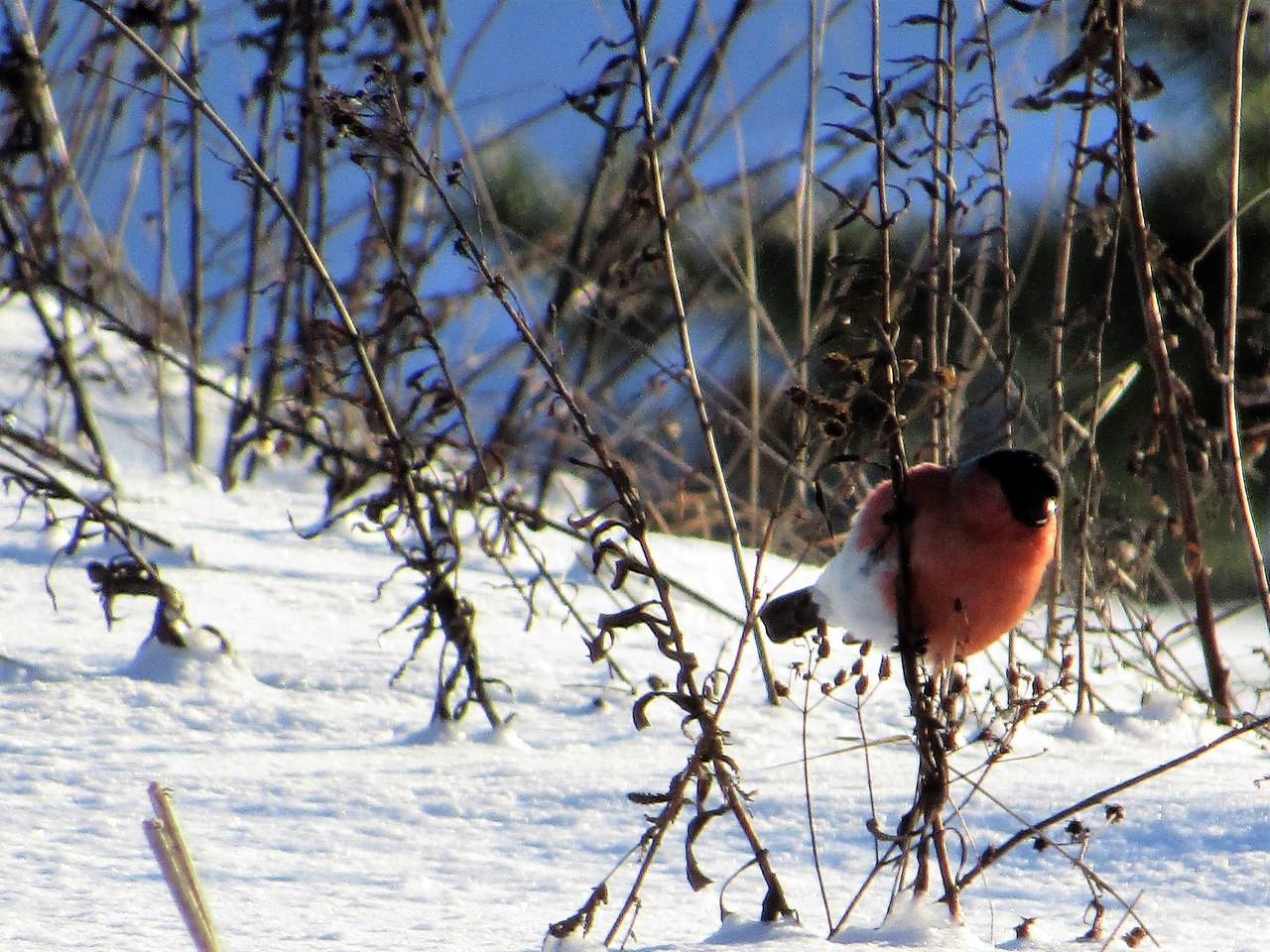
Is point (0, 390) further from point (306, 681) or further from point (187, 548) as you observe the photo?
point (306, 681)

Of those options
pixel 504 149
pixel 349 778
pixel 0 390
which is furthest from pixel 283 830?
pixel 504 149

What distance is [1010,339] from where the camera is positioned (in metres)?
1.23

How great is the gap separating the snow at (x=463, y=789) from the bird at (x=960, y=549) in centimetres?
10

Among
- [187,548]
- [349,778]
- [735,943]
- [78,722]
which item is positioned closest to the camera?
[735,943]

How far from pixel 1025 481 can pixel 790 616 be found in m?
0.36

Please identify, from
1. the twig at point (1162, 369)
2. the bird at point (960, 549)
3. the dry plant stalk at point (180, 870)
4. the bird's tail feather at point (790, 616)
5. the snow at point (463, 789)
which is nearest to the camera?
the dry plant stalk at point (180, 870)

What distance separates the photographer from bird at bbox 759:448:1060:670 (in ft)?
3.20

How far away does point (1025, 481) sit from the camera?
1.01 metres

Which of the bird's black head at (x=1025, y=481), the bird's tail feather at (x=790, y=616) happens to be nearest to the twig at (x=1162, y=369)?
the bird's black head at (x=1025, y=481)

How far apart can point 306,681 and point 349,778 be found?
1.24 ft

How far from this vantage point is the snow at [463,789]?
87 centimetres

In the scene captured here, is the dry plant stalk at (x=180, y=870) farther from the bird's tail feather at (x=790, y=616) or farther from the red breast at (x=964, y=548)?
the bird's tail feather at (x=790, y=616)

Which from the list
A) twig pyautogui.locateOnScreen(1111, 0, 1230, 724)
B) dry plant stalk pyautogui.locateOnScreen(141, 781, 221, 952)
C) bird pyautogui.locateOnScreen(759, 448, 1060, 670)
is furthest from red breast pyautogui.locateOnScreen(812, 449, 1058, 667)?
dry plant stalk pyautogui.locateOnScreen(141, 781, 221, 952)

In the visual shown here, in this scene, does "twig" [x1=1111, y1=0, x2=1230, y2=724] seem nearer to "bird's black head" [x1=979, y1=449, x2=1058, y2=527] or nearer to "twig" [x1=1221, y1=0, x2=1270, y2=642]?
"twig" [x1=1221, y1=0, x2=1270, y2=642]
